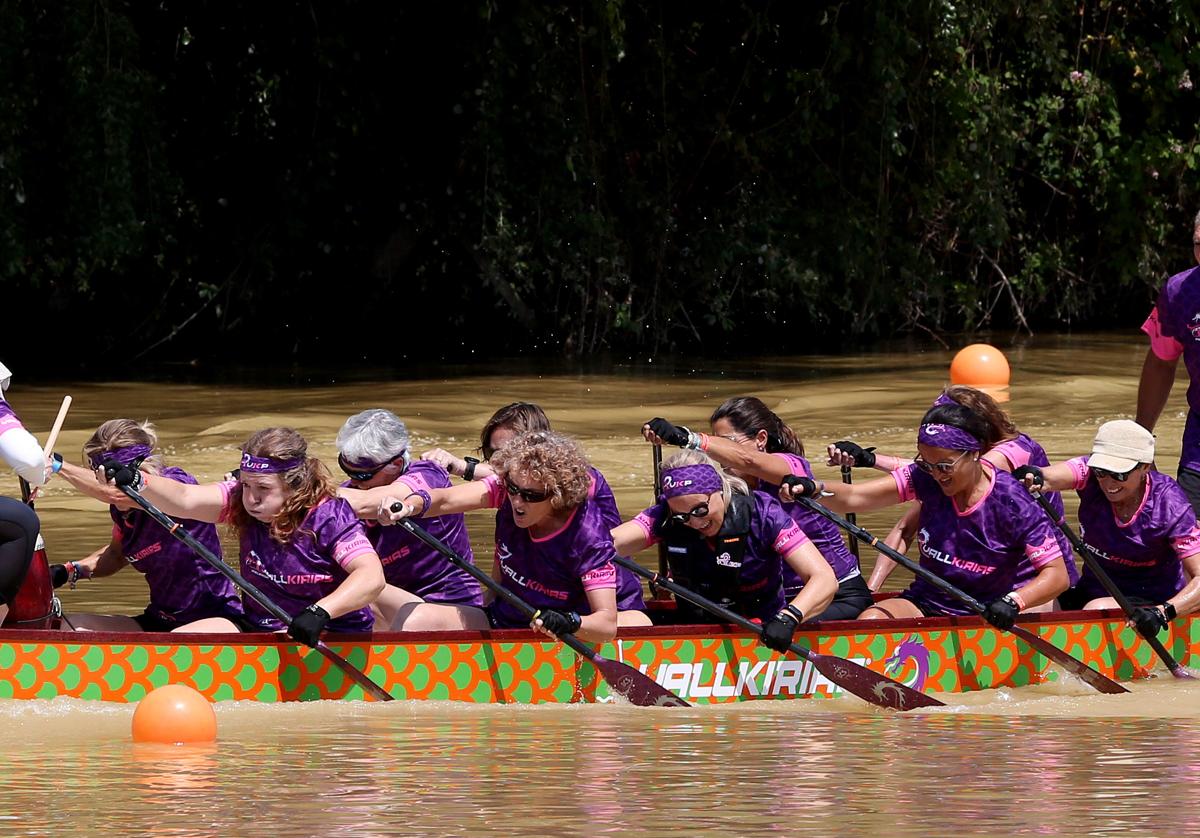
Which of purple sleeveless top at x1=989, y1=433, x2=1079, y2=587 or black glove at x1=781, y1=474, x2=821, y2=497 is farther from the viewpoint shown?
purple sleeveless top at x1=989, y1=433, x2=1079, y2=587

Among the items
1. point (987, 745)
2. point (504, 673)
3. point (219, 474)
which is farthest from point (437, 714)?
point (219, 474)

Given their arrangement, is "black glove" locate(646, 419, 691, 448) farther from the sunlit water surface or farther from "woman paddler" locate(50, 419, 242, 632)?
"woman paddler" locate(50, 419, 242, 632)

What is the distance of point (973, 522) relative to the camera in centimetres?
852

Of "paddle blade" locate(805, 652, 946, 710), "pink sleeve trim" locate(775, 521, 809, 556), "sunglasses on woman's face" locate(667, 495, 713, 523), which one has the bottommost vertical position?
"paddle blade" locate(805, 652, 946, 710)

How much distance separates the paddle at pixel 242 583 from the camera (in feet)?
25.2

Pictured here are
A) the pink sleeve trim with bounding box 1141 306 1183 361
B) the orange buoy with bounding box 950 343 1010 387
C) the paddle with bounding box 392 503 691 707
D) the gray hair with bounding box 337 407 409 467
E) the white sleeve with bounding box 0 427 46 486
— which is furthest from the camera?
the orange buoy with bounding box 950 343 1010 387

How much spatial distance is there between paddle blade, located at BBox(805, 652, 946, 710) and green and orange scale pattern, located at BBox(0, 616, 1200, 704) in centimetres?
8

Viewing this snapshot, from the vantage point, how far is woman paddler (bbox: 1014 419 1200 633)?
28.0ft

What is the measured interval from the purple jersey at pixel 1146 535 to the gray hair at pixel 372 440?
2.57 metres

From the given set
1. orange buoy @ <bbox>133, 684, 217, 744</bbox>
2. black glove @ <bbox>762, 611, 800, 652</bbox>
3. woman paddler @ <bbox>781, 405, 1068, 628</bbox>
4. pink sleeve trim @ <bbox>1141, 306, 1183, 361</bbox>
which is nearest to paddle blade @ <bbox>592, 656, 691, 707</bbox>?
black glove @ <bbox>762, 611, 800, 652</bbox>

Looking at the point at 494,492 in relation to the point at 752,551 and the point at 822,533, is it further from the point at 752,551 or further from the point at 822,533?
the point at 822,533

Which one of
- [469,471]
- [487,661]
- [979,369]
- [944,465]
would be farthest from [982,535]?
[979,369]

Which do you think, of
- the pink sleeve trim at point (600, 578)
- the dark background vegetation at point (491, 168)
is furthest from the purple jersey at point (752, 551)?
the dark background vegetation at point (491, 168)

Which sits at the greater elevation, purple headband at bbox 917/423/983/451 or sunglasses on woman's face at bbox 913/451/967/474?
purple headband at bbox 917/423/983/451
